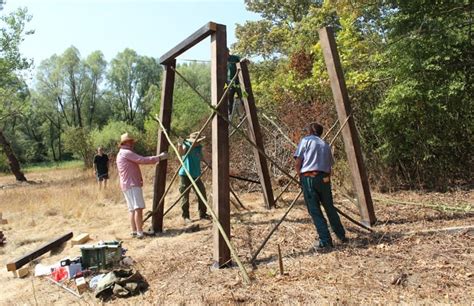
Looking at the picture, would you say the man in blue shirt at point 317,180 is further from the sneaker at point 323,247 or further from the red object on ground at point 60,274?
the red object on ground at point 60,274

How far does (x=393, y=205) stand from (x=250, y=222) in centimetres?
272

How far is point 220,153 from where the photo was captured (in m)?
4.70

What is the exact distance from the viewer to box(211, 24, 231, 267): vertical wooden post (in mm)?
4602

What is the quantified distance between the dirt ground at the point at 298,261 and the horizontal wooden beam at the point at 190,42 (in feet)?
9.54

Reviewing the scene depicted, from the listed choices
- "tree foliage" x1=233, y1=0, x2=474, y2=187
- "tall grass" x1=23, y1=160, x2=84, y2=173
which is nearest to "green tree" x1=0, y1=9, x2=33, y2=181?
"tall grass" x1=23, y1=160, x2=84, y2=173

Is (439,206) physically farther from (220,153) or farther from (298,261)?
(220,153)

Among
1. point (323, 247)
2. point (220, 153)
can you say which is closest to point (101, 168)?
point (220, 153)

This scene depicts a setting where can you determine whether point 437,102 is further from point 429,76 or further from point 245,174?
point 245,174

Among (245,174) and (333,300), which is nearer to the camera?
(333,300)

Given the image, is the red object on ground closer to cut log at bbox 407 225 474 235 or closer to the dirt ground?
the dirt ground

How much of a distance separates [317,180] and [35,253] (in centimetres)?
438

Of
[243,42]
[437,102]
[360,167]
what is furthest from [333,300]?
[243,42]

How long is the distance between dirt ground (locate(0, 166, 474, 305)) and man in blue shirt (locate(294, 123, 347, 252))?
27 cm

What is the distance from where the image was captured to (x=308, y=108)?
10469mm
